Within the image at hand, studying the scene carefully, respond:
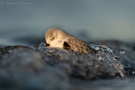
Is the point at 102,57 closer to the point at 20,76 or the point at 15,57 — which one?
the point at 15,57

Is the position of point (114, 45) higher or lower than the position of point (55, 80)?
lower

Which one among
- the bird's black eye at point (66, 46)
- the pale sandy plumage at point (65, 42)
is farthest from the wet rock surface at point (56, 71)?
the bird's black eye at point (66, 46)

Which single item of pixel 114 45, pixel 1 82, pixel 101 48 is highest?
pixel 1 82

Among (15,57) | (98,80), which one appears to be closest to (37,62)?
(15,57)

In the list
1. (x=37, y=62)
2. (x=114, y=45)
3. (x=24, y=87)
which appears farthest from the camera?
(x=114, y=45)

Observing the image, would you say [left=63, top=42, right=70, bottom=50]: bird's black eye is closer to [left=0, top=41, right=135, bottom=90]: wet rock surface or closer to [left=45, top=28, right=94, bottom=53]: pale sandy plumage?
[left=45, top=28, right=94, bottom=53]: pale sandy plumage

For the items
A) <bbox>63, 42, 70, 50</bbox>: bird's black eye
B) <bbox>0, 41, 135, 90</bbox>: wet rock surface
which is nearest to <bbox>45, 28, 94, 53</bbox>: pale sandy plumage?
<bbox>63, 42, 70, 50</bbox>: bird's black eye

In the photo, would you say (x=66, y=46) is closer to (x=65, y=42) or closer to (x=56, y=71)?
(x=65, y=42)

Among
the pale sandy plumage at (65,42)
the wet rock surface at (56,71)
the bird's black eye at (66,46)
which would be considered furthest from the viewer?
the bird's black eye at (66,46)

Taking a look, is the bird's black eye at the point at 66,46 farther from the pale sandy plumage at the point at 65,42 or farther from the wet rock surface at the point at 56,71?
the wet rock surface at the point at 56,71
